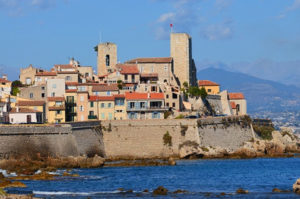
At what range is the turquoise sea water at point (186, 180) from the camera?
57.6 metres

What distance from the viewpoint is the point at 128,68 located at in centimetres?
10481

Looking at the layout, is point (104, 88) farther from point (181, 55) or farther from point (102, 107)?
point (181, 55)

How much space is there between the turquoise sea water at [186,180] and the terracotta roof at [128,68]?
72.6 feet

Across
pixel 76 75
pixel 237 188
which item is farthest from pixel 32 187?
pixel 76 75

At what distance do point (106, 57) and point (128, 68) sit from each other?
28.6 ft

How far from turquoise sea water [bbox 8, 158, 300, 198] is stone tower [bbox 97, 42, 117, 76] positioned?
31.2 m

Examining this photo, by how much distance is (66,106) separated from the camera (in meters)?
93.9

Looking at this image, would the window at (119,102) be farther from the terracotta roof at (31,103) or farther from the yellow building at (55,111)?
the terracotta roof at (31,103)

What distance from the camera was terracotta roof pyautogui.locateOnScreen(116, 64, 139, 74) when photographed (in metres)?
103

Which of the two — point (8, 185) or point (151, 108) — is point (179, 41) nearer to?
point (151, 108)

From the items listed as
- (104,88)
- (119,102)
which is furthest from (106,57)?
(119,102)

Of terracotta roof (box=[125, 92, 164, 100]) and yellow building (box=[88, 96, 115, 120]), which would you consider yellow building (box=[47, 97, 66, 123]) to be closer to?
yellow building (box=[88, 96, 115, 120])

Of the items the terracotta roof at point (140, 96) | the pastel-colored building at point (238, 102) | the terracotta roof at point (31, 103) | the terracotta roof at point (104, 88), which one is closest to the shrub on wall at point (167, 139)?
the terracotta roof at point (140, 96)

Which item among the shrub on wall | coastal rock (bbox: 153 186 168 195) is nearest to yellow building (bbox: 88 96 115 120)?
the shrub on wall
